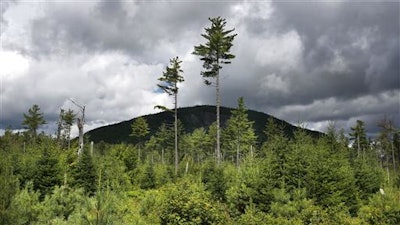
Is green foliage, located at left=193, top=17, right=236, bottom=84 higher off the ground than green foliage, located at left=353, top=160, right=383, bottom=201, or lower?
higher

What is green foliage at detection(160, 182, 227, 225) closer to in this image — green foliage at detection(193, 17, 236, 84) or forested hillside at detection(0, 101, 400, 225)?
forested hillside at detection(0, 101, 400, 225)

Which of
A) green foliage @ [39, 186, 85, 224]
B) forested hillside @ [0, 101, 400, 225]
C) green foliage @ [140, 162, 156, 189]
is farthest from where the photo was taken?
green foliage @ [140, 162, 156, 189]

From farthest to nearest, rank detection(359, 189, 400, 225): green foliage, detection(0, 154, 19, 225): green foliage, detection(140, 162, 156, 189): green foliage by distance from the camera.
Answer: detection(140, 162, 156, 189): green foliage
detection(359, 189, 400, 225): green foliage
detection(0, 154, 19, 225): green foliage

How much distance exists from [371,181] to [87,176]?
20.7 meters

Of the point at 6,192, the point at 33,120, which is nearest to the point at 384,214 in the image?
the point at 6,192

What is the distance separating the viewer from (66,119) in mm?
65812

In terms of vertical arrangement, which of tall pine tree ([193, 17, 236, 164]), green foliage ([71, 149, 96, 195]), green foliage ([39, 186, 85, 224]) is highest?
tall pine tree ([193, 17, 236, 164])

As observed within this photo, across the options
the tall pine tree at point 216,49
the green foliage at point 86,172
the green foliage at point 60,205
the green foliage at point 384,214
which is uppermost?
the tall pine tree at point 216,49

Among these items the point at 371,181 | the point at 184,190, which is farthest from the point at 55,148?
the point at 371,181

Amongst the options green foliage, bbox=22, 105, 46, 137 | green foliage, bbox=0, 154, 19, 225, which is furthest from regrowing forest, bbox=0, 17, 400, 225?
green foliage, bbox=22, 105, 46, 137

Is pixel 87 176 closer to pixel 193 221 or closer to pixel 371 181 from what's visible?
pixel 193 221

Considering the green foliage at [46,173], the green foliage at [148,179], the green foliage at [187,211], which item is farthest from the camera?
the green foliage at [148,179]

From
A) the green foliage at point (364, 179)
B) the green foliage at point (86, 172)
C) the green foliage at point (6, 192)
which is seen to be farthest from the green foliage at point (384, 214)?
the green foliage at point (86, 172)

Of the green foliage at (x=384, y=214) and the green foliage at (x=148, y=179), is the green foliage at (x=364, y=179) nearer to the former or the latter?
the green foliage at (x=384, y=214)
